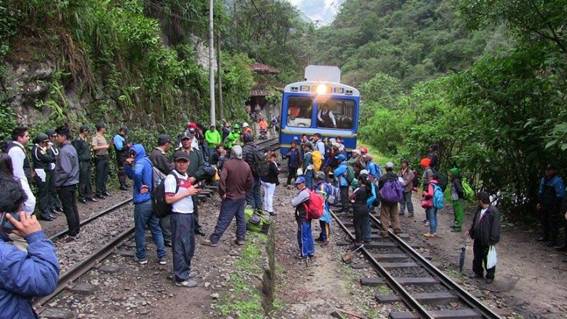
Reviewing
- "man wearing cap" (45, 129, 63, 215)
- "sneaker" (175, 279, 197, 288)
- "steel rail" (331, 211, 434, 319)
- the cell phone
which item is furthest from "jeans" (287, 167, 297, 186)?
the cell phone

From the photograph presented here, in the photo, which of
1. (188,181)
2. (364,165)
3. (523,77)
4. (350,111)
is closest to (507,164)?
(523,77)

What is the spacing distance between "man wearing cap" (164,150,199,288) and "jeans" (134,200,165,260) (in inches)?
24.3

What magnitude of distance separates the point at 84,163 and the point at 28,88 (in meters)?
2.25

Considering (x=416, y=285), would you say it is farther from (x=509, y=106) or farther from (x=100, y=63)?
(x=100, y=63)

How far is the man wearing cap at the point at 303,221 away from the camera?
8375mm

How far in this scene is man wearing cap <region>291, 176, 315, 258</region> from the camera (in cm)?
838

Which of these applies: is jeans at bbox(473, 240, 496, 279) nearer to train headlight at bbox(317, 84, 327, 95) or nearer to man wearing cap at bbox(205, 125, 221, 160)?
man wearing cap at bbox(205, 125, 221, 160)

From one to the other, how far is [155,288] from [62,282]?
107cm

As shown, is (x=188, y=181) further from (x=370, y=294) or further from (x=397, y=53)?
(x=397, y=53)

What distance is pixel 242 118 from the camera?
32.0m

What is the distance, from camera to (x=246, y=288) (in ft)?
20.6

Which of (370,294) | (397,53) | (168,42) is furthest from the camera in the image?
(397,53)

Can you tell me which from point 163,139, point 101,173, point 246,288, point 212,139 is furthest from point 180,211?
point 212,139

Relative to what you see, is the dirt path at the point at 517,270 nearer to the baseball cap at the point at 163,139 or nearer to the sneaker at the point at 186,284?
the sneaker at the point at 186,284
